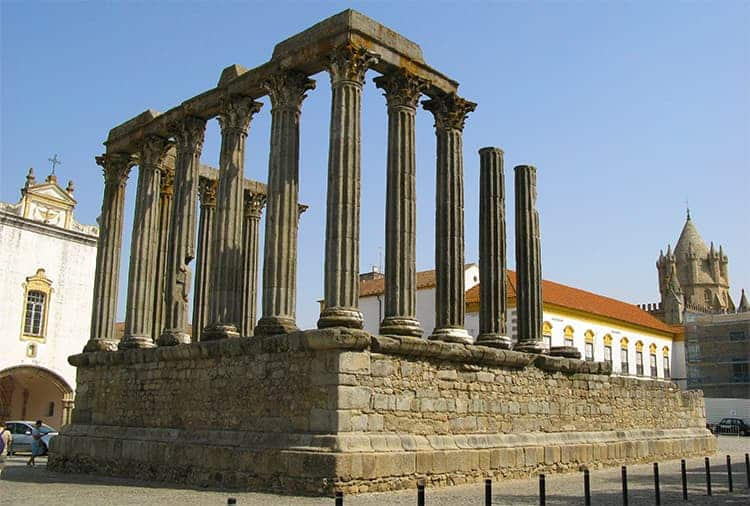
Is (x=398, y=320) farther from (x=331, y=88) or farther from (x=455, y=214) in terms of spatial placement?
(x=331, y=88)

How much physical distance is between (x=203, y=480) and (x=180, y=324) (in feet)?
15.3

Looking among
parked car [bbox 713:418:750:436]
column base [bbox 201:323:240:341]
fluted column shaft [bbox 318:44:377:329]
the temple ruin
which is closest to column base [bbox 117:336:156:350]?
the temple ruin

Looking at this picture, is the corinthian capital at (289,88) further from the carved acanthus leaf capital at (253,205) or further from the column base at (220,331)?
the carved acanthus leaf capital at (253,205)

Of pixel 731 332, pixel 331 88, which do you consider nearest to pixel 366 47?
pixel 331 88

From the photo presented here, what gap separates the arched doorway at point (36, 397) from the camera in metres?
33.8

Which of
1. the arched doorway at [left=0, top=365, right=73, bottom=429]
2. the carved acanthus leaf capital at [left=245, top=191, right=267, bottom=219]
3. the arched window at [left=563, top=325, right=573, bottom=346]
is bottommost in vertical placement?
the arched doorway at [left=0, top=365, right=73, bottom=429]

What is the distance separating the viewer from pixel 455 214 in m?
16.9

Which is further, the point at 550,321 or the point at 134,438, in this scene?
the point at 550,321

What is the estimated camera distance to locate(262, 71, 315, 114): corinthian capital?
52.4 feet

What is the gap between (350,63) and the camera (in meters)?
14.9

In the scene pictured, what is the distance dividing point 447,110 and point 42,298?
2346 centimetres

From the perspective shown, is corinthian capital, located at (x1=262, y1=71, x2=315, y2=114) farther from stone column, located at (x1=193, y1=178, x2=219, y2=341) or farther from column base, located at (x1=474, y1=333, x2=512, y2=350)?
column base, located at (x1=474, y1=333, x2=512, y2=350)

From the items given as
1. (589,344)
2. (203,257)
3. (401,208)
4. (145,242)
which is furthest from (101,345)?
(589,344)

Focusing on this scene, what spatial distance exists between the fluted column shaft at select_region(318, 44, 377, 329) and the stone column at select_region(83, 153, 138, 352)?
8757mm
